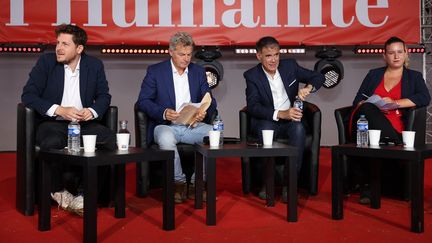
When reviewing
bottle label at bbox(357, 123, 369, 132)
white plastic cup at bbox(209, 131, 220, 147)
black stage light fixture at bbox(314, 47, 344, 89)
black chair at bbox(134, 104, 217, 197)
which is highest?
black stage light fixture at bbox(314, 47, 344, 89)

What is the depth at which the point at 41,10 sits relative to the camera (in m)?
5.24

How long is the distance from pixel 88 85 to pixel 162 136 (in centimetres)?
57

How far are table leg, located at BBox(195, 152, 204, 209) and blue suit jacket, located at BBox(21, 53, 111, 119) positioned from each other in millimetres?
668

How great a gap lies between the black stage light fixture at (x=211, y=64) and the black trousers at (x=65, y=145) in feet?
8.51

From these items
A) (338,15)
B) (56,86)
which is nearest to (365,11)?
(338,15)

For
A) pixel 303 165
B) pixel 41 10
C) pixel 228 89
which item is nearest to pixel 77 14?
pixel 41 10

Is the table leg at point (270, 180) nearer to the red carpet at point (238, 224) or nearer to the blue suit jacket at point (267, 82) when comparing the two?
the red carpet at point (238, 224)

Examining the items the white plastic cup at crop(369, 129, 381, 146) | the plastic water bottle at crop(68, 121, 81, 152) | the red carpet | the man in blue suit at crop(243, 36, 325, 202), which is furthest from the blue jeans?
the white plastic cup at crop(369, 129, 381, 146)

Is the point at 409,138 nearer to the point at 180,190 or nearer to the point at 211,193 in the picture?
the point at 211,193

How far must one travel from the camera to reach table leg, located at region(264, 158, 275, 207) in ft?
9.92

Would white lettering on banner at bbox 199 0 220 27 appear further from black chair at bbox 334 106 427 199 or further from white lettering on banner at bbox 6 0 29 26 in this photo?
black chair at bbox 334 106 427 199

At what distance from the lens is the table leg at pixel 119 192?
2.70 meters

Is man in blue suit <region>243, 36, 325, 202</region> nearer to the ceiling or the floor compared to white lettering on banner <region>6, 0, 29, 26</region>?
nearer to the floor

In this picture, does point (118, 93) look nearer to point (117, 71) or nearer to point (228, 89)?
point (117, 71)
